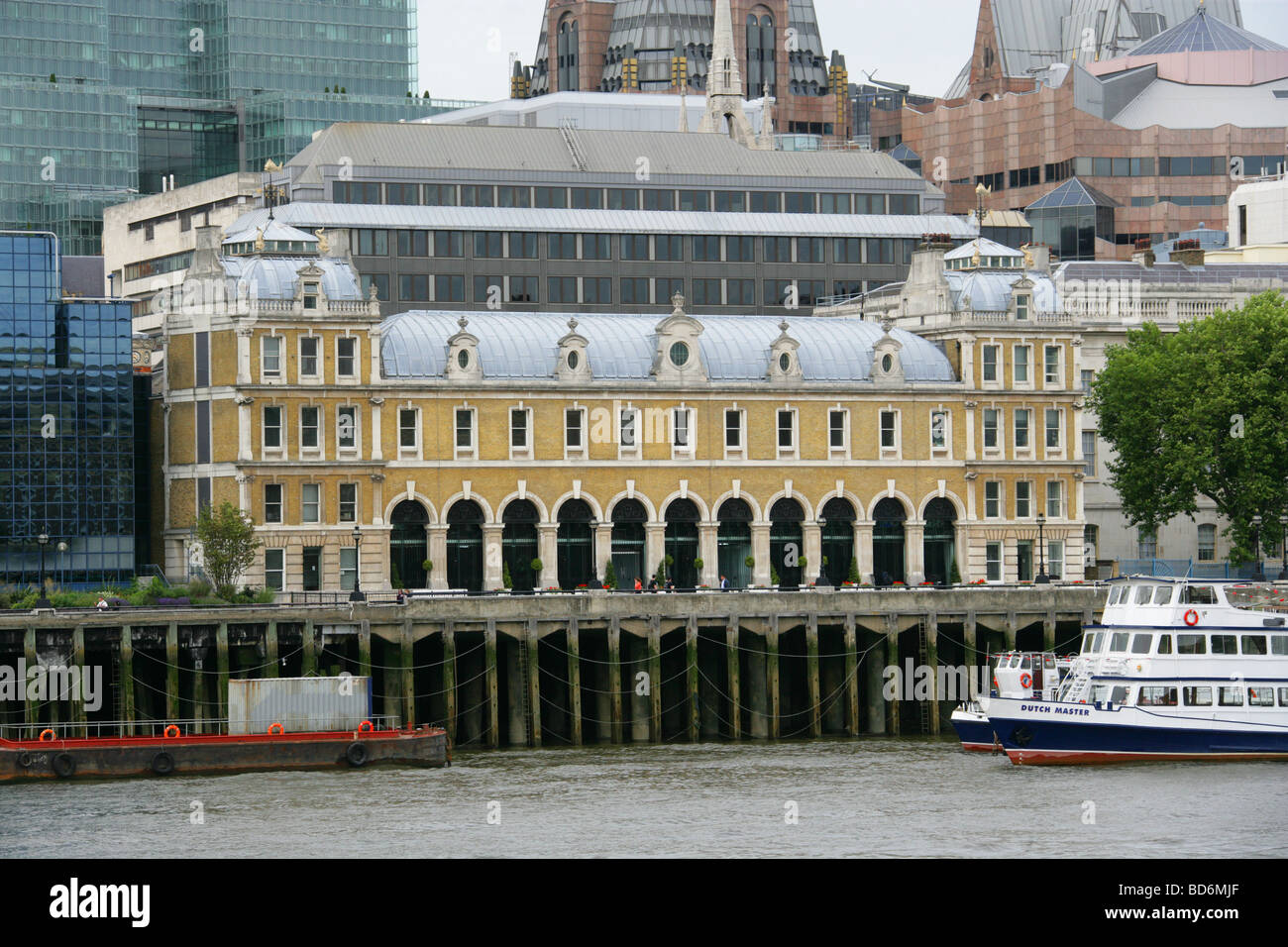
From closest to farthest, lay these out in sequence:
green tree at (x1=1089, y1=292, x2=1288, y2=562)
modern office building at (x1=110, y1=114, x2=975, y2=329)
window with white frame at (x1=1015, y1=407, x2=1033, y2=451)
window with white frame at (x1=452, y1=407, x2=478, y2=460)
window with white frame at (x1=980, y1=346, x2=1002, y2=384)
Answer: window with white frame at (x1=452, y1=407, x2=478, y2=460) → green tree at (x1=1089, y1=292, x2=1288, y2=562) → window with white frame at (x1=980, y1=346, x2=1002, y2=384) → window with white frame at (x1=1015, y1=407, x2=1033, y2=451) → modern office building at (x1=110, y1=114, x2=975, y2=329)

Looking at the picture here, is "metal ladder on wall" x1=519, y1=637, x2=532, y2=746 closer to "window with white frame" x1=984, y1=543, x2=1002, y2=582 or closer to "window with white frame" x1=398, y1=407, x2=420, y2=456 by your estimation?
"window with white frame" x1=398, y1=407, x2=420, y2=456

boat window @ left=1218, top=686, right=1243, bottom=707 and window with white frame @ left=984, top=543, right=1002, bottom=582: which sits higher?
window with white frame @ left=984, top=543, right=1002, bottom=582

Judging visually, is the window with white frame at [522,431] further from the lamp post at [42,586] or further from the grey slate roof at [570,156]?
the grey slate roof at [570,156]

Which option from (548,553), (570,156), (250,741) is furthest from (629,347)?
(570,156)

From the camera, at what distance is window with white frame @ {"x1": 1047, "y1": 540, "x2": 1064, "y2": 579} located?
438ft

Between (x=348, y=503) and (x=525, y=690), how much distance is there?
2092 centimetres

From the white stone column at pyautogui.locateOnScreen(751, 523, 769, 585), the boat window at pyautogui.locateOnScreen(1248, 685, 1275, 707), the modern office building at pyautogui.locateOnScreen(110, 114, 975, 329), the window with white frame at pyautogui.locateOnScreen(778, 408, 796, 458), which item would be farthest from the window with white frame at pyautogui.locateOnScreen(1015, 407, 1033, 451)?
the boat window at pyautogui.locateOnScreen(1248, 685, 1275, 707)

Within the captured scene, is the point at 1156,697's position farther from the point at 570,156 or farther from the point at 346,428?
the point at 570,156

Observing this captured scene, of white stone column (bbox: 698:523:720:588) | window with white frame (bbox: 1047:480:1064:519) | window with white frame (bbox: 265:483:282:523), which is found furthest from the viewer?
window with white frame (bbox: 1047:480:1064:519)

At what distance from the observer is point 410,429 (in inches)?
4852

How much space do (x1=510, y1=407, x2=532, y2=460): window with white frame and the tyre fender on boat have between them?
34054 mm
